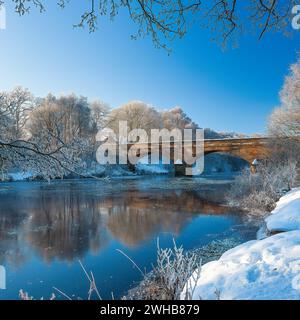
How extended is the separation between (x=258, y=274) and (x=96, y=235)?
6805 millimetres

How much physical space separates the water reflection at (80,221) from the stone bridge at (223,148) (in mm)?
16028

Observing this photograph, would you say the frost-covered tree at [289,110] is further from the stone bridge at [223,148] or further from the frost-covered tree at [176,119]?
the frost-covered tree at [176,119]

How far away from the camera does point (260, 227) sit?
9.79 metres

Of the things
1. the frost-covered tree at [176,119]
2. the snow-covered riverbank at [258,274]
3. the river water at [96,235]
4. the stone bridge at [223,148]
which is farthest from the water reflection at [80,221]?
the frost-covered tree at [176,119]

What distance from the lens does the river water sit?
19.8 ft

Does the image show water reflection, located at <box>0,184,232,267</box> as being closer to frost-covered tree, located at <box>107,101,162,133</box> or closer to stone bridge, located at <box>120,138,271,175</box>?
stone bridge, located at <box>120,138,271,175</box>

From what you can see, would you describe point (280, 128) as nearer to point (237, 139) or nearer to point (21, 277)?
point (237, 139)

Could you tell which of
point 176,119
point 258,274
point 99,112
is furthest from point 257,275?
point 176,119

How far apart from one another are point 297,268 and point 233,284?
83 cm

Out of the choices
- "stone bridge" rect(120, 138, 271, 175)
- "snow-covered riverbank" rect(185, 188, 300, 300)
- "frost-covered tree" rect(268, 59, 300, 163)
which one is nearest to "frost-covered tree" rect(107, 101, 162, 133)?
"stone bridge" rect(120, 138, 271, 175)

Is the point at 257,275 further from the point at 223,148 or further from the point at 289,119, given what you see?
the point at 223,148

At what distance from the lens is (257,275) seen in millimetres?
3514

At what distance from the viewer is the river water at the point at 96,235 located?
237 inches

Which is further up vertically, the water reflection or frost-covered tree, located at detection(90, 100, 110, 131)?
frost-covered tree, located at detection(90, 100, 110, 131)
